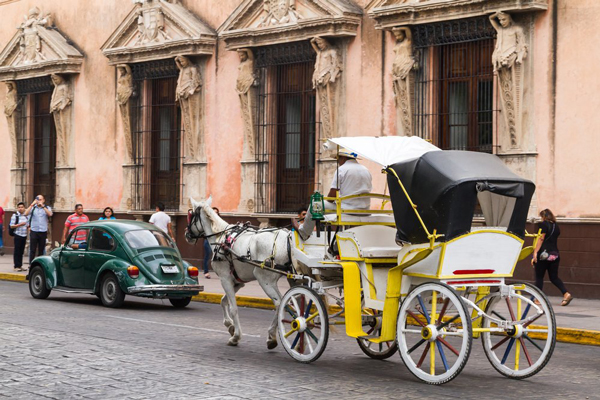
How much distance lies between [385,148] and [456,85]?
991 centimetres

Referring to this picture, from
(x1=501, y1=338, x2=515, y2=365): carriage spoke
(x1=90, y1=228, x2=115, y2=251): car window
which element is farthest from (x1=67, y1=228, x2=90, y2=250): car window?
(x1=501, y1=338, x2=515, y2=365): carriage spoke

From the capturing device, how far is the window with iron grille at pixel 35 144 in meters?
30.8

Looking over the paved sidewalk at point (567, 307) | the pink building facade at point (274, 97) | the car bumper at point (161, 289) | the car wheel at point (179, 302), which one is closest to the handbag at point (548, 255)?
the paved sidewalk at point (567, 307)

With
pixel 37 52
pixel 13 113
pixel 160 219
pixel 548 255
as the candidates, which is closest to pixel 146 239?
pixel 160 219

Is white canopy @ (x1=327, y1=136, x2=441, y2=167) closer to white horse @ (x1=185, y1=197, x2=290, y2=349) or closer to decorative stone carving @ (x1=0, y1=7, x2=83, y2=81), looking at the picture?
white horse @ (x1=185, y1=197, x2=290, y2=349)

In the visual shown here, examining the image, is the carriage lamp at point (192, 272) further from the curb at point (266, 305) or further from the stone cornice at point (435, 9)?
the stone cornice at point (435, 9)

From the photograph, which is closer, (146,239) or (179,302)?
(146,239)

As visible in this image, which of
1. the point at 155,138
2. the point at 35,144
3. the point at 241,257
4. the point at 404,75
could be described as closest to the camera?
the point at 241,257

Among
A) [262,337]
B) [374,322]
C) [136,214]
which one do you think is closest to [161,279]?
[262,337]

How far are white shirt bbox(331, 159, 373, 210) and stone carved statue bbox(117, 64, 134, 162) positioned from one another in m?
16.8

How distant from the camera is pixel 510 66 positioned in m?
18.3

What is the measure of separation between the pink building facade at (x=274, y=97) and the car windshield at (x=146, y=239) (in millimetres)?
5142

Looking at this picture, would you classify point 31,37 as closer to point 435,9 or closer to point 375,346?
point 435,9

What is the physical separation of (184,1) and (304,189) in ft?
21.1
